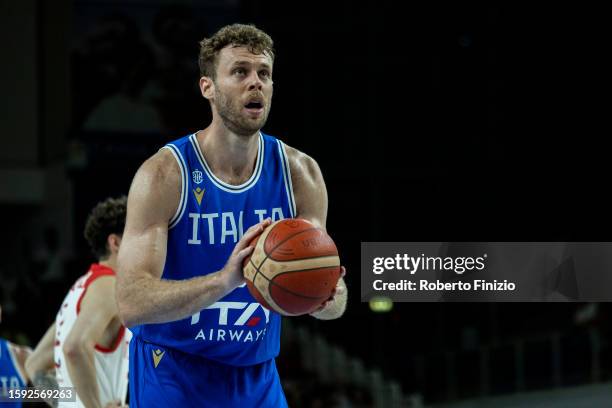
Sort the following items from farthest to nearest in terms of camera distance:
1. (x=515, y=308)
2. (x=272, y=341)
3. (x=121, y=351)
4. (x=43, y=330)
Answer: (x=515, y=308) → (x=43, y=330) → (x=121, y=351) → (x=272, y=341)

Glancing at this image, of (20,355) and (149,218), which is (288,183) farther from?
(20,355)

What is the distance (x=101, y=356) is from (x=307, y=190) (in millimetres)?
1877

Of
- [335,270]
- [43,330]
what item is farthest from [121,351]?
[43,330]

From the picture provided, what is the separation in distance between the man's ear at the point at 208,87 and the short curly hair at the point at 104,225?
1.79 m

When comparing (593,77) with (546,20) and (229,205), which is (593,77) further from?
(229,205)

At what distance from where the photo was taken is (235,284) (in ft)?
10.7

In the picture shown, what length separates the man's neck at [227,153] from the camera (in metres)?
3.94

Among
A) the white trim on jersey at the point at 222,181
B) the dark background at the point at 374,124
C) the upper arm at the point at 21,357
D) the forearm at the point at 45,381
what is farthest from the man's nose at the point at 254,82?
the dark background at the point at 374,124

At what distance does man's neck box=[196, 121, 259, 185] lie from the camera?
394cm

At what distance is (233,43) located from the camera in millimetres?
3887

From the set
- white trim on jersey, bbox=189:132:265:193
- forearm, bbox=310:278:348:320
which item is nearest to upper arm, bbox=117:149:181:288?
white trim on jersey, bbox=189:132:265:193

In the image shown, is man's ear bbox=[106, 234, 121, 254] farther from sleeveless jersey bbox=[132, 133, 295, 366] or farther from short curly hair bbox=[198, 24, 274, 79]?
short curly hair bbox=[198, 24, 274, 79]

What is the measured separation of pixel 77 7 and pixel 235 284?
11.5m

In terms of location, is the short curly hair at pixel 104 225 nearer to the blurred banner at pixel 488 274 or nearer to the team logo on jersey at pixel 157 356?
the team logo on jersey at pixel 157 356
